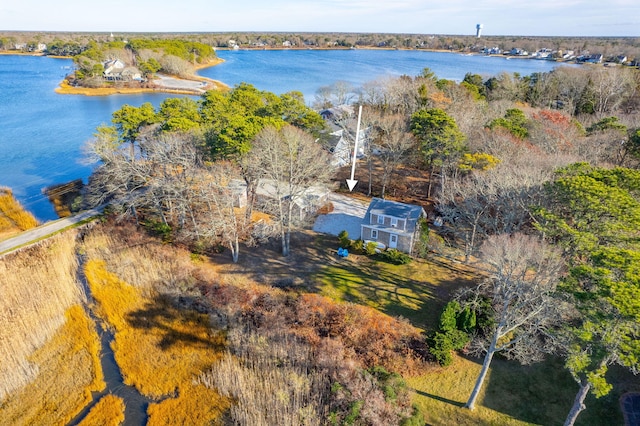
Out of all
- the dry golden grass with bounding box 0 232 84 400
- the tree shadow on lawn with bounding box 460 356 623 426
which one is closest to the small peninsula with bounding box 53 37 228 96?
the dry golden grass with bounding box 0 232 84 400

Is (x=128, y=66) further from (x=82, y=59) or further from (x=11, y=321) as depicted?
(x=11, y=321)

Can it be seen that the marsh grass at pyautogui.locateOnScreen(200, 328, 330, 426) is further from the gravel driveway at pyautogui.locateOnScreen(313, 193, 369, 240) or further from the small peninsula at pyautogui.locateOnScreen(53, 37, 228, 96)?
the small peninsula at pyautogui.locateOnScreen(53, 37, 228, 96)

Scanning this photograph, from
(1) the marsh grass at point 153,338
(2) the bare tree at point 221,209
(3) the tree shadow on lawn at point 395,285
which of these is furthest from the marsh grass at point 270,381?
(2) the bare tree at point 221,209

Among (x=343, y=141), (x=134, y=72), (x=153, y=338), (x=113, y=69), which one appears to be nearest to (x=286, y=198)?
(x=153, y=338)

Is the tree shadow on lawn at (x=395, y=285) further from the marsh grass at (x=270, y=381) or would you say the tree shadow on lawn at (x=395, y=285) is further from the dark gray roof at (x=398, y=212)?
the marsh grass at (x=270, y=381)

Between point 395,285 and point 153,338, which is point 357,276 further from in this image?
point 153,338

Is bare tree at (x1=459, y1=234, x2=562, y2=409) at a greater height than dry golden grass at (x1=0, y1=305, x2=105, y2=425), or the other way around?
bare tree at (x1=459, y1=234, x2=562, y2=409)
